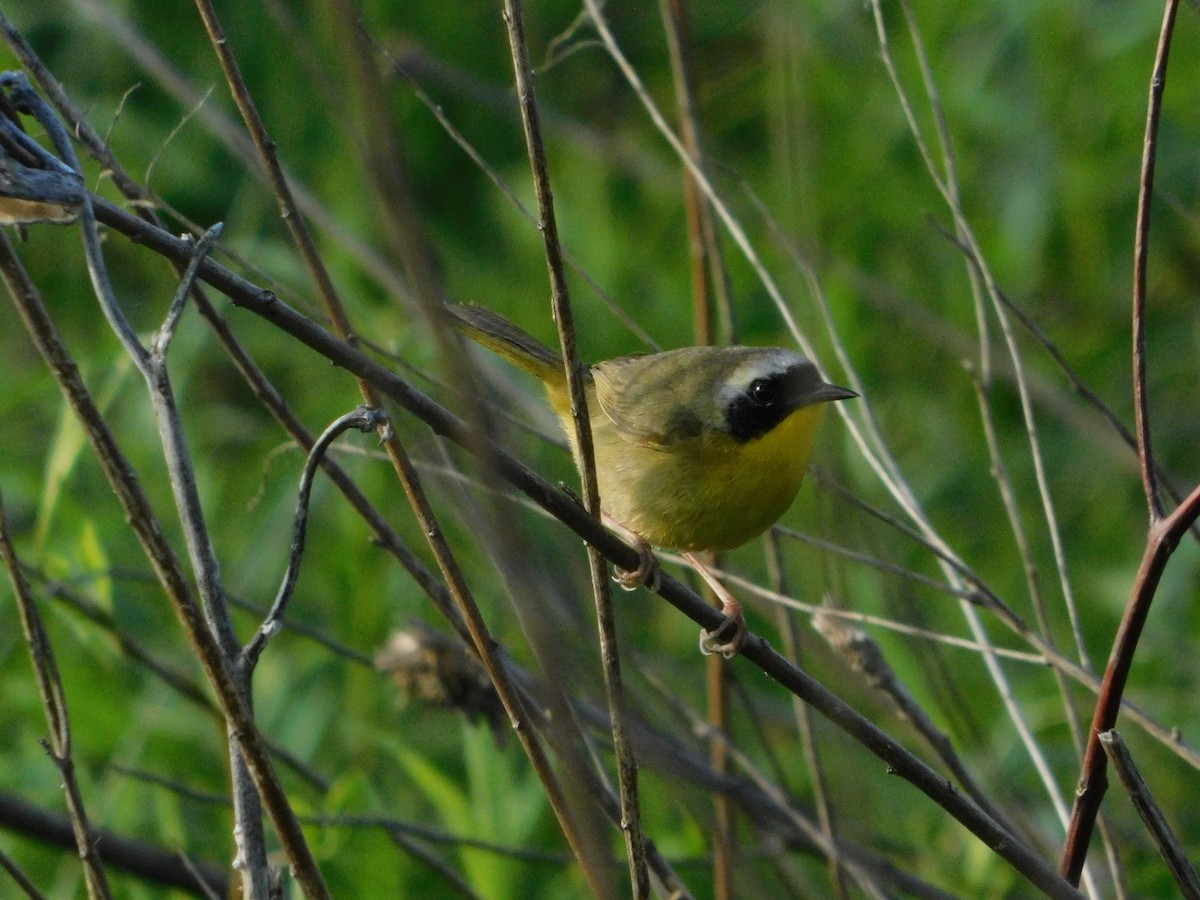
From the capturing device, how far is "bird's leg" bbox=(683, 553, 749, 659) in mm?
2260

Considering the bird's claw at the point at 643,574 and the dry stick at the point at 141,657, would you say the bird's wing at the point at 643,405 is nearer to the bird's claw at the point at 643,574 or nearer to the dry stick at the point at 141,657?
the bird's claw at the point at 643,574

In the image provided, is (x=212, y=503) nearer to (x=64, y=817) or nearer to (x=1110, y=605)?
(x=64, y=817)

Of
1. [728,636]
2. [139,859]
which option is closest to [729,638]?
[728,636]

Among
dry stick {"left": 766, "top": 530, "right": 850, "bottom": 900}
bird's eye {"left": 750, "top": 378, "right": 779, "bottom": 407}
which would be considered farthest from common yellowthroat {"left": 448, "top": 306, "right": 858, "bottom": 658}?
dry stick {"left": 766, "top": 530, "right": 850, "bottom": 900}

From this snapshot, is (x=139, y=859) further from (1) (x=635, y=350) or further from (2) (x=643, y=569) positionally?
(1) (x=635, y=350)

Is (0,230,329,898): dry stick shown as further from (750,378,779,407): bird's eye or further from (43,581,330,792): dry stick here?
(750,378,779,407): bird's eye

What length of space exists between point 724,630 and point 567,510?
908mm

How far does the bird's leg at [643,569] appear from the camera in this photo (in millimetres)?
2182

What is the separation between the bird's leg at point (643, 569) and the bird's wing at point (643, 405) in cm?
20

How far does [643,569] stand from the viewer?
2119 millimetres

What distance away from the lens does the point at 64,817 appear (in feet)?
9.38

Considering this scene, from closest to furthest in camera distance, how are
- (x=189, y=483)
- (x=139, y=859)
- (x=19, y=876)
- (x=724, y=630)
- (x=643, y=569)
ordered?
(x=189, y=483) < (x=19, y=876) < (x=643, y=569) < (x=724, y=630) < (x=139, y=859)

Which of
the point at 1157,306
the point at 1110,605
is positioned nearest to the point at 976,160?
the point at 1157,306

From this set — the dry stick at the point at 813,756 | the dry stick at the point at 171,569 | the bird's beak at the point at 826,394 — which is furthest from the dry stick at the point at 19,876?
the bird's beak at the point at 826,394
